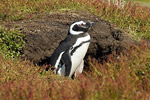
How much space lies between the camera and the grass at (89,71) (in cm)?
396

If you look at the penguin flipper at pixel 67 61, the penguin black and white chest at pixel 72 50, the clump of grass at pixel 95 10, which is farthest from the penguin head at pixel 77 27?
the clump of grass at pixel 95 10

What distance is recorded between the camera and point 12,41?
28.4 feet

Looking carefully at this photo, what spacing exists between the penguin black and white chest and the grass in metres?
0.88

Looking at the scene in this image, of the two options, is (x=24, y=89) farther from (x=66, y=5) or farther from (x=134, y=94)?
(x=66, y=5)

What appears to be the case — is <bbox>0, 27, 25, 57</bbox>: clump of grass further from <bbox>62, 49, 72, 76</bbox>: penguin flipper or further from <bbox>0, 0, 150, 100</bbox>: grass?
<bbox>62, 49, 72, 76</bbox>: penguin flipper

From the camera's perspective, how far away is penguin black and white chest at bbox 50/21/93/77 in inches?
315

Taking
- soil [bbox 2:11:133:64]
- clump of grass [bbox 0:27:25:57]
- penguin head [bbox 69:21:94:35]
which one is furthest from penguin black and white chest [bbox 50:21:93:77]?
clump of grass [bbox 0:27:25:57]

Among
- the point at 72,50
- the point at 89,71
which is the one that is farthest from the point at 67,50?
the point at 89,71

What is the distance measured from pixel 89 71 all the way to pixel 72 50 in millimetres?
1776

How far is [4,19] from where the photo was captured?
35.1 feet

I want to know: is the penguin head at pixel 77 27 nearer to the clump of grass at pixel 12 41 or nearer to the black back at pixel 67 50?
the black back at pixel 67 50

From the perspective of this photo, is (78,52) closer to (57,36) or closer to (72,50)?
(72,50)

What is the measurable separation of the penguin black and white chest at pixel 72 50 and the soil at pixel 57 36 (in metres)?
0.81

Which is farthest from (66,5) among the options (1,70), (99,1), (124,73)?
(124,73)
